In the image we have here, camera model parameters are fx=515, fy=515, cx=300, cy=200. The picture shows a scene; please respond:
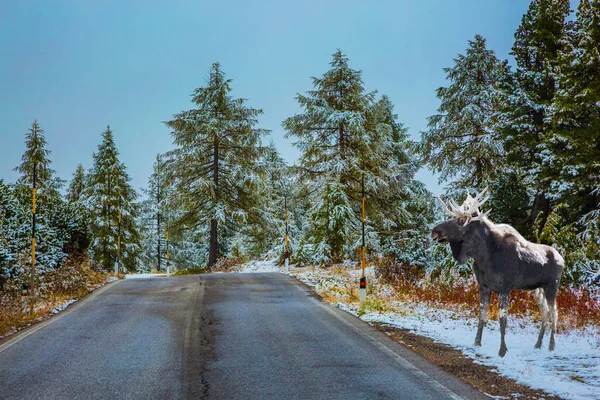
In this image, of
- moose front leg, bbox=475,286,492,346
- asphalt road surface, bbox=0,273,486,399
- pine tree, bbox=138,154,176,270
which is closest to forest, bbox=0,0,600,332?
asphalt road surface, bbox=0,273,486,399

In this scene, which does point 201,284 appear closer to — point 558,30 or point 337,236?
point 337,236

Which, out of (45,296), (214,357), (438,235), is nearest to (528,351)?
(438,235)

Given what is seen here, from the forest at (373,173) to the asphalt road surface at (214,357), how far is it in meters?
3.02

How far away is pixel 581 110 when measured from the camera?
645 inches

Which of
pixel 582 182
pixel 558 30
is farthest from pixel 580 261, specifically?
pixel 558 30

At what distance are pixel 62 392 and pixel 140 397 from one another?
41.5 inches

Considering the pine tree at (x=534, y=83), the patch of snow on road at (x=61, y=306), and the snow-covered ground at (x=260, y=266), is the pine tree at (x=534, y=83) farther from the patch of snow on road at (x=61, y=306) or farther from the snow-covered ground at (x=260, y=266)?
the patch of snow on road at (x=61, y=306)

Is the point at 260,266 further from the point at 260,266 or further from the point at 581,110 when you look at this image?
the point at 581,110

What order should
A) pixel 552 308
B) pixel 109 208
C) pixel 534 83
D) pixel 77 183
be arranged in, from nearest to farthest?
pixel 552 308
pixel 534 83
pixel 109 208
pixel 77 183

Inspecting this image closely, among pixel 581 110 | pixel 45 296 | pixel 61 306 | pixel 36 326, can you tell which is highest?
pixel 581 110

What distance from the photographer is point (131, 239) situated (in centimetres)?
4034

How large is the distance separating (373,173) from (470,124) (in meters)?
5.87

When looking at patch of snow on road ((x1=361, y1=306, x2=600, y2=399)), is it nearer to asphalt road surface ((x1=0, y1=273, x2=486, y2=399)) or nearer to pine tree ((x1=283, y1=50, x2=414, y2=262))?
asphalt road surface ((x1=0, y1=273, x2=486, y2=399))

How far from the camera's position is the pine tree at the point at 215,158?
31250 millimetres
